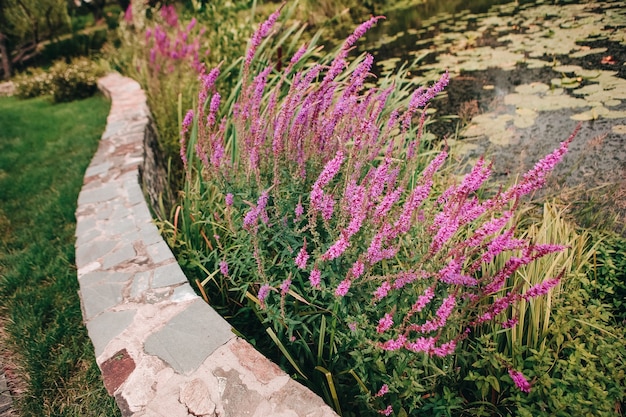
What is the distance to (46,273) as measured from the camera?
2.86m

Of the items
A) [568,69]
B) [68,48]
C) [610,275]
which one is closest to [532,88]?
[568,69]

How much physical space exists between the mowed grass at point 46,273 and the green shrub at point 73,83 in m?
1.55

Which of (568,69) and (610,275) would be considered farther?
(568,69)

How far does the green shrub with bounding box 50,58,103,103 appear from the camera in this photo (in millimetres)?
6812

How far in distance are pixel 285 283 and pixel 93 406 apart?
3.92 ft

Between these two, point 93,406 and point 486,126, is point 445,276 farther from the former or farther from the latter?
point 486,126

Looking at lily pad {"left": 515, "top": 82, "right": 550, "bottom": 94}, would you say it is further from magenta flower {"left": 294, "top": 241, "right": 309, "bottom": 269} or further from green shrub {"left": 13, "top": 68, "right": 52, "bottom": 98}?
green shrub {"left": 13, "top": 68, "right": 52, "bottom": 98}

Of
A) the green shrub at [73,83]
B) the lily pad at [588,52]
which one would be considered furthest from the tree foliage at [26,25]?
the lily pad at [588,52]

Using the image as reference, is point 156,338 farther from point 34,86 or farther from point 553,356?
point 34,86

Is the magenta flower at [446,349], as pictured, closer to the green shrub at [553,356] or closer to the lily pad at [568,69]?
the green shrub at [553,356]

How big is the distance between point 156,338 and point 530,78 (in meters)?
4.77

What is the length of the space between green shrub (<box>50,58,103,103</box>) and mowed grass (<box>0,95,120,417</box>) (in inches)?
60.9

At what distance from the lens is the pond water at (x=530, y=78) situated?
3480 mm

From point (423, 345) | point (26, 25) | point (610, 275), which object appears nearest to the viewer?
point (423, 345)
